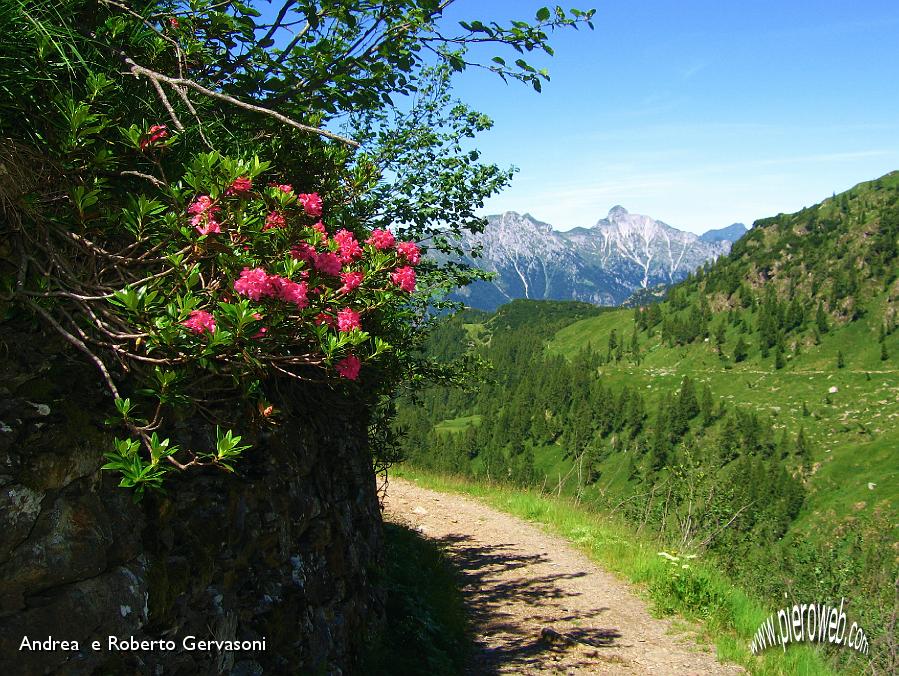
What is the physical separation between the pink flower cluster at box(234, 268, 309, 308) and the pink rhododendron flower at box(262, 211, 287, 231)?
1.56ft

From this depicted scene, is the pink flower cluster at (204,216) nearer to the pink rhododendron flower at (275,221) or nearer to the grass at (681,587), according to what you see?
the pink rhododendron flower at (275,221)

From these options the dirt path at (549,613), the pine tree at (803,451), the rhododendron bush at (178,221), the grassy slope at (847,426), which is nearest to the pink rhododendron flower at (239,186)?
the rhododendron bush at (178,221)

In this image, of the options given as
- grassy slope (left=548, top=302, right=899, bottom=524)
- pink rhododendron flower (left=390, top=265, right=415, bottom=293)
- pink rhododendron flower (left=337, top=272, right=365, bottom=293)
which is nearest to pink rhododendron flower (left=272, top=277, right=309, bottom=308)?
pink rhododendron flower (left=337, top=272, right=365, bottom=293)

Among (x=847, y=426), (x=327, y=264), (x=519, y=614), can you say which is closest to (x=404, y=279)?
(x=327, y=264)

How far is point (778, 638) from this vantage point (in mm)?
8352

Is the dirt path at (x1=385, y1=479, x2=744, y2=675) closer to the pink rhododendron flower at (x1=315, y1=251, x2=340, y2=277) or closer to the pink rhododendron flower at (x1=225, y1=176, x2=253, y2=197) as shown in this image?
the pink rhododendron flower at (x1=315, y1=251, x2=340, y2=277)

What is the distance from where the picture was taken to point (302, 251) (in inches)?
161

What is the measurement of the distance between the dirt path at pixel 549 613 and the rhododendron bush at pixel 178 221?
16.9 feet

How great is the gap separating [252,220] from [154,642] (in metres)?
2.52

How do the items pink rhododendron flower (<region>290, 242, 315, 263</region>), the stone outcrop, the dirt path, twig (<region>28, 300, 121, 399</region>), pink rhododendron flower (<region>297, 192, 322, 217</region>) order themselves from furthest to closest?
the dirt path, pink rhododendron flower (<region>297, 192, 322, 217</region>), pink rhododendron flower (<region>290, 242, 315, 263</region>), twig (<region>28, 300, 121, 399</region>), the stone outcrop

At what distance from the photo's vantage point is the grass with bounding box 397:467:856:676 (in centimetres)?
779

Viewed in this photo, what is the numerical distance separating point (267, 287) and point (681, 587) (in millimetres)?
9031

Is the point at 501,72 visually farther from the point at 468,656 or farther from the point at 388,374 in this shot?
the point at 468,656

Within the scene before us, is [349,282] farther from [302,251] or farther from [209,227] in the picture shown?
[209,227]
